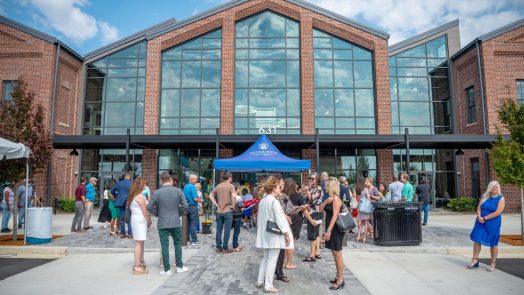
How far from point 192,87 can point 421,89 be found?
43.2 ft

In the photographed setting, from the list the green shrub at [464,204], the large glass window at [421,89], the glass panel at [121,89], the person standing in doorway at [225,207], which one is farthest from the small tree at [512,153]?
the glass panel at [121,89]

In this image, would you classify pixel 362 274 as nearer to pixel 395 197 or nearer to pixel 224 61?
pixel 395 197

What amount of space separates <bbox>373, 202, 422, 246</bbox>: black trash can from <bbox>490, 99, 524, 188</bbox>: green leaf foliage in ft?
9.12

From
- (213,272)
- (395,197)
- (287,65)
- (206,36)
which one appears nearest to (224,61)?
(206,36)

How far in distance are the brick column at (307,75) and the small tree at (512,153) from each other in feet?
31.6

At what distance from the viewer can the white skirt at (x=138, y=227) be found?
6328 mm

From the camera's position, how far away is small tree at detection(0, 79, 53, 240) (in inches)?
396

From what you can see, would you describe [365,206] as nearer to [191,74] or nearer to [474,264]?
[474,264]

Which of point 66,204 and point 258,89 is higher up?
point 258,89

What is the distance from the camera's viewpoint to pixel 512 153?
944 cm

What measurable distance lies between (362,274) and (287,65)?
49.1 ft

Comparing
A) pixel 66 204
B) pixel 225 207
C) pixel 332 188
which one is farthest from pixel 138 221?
pixel 66 204

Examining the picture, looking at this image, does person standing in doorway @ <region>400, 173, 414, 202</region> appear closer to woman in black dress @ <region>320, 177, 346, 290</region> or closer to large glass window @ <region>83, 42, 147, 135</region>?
woman in black dress @ <region>320, 177, 346, 290</region>

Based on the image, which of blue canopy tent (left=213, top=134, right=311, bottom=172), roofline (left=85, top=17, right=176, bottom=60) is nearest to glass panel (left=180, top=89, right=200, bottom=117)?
roofline (left=85, top=17, right=176, bottom=60)
